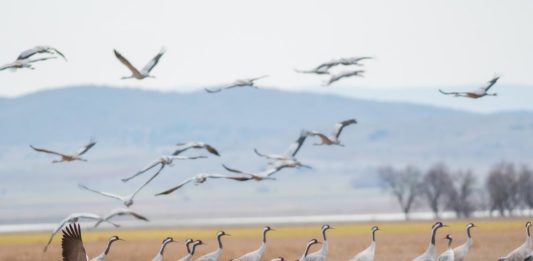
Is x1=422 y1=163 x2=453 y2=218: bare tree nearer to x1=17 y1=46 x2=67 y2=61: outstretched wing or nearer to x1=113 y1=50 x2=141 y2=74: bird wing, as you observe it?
x1=113 y1=50 x2=141 y2=74: bird wing

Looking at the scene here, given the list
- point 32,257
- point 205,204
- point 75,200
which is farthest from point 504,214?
point 75,200

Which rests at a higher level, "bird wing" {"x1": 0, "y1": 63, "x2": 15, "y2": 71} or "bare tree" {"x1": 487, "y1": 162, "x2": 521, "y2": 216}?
"bird wing" {"x1": 0, "y1": 63, "x2": 15, "y2": 71}

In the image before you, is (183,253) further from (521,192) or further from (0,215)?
(0,215)

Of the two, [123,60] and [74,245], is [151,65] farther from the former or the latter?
[74,245]

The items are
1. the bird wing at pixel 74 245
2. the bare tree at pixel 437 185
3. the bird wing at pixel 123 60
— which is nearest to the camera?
the bird wing at pixel 74 245

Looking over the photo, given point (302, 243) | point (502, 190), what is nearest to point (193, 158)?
point (302, 243)

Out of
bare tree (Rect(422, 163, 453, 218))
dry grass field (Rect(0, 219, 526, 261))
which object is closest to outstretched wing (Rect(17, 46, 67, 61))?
dry grass field (Rect(0, 219, 526, 261))

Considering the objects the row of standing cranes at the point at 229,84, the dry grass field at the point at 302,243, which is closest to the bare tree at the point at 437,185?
the dry grass field at the point at 302,243

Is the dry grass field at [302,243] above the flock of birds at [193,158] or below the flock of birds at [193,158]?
below

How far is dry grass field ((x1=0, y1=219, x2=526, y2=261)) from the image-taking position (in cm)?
4694

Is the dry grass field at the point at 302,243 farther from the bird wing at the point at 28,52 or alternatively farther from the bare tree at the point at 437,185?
the bare tree at the point at 437,185

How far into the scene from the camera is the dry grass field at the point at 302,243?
46.9 meters

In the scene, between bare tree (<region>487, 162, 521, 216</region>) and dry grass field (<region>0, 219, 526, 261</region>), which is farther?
bare tree (<region>487, 162, 521, 216</region>)

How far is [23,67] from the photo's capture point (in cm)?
3241
